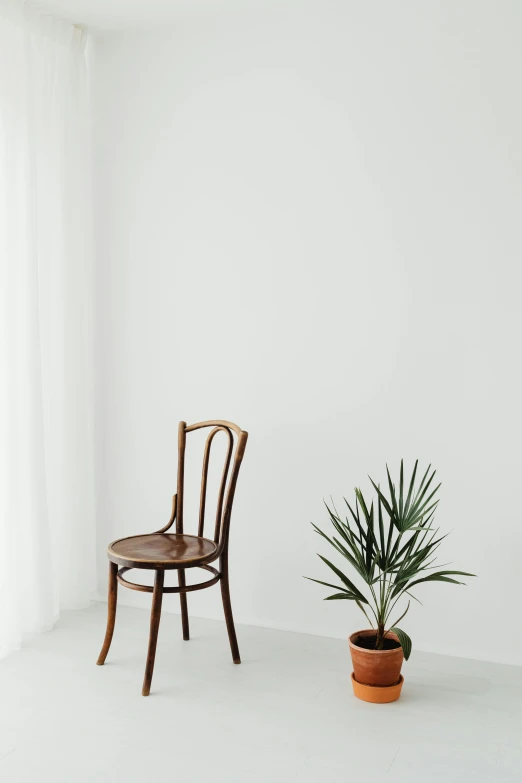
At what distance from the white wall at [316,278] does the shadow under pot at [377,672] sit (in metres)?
0.50

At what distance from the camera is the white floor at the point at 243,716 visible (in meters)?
2.35

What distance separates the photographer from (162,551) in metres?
2.90

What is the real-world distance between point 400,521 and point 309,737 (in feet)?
2.53

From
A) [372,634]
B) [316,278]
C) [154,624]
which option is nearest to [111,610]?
[154,624]

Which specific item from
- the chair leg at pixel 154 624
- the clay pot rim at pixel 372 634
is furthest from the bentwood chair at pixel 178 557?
the clay pot rim at pixel 372 634

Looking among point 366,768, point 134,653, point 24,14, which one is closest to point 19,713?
point 134,653

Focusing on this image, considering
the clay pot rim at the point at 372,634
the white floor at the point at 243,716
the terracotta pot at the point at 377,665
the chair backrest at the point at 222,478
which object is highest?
the chair backrest at the point at 222,478

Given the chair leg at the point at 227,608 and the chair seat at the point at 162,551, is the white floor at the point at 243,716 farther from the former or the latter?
the chair seat at the point at 162,551

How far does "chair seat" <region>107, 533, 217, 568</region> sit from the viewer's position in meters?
2.77

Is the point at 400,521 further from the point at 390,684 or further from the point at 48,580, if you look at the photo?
the point at 48,580

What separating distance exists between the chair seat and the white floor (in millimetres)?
477

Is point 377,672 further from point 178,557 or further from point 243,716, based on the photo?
point 178,557

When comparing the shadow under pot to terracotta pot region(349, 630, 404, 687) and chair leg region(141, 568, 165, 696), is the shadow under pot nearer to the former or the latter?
terracotta pot region(349, 630, 404, 687)

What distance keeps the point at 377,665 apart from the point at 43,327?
6.60ft
